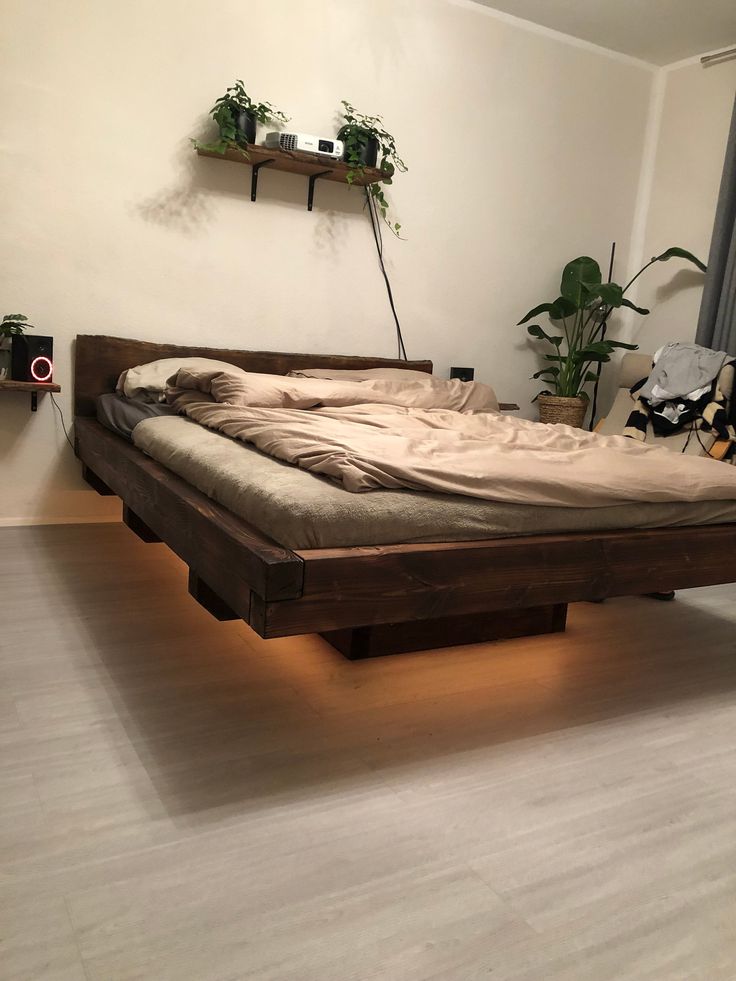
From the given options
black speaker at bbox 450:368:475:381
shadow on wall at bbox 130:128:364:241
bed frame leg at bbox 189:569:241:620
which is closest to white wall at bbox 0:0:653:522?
shadow on wall at bbox 130:128:364:241

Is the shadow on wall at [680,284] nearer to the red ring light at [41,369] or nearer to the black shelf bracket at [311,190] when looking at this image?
the black shelf bracket at [311,190]

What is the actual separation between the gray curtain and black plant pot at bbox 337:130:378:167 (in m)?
1.85

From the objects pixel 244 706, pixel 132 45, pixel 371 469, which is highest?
pixel 132 45

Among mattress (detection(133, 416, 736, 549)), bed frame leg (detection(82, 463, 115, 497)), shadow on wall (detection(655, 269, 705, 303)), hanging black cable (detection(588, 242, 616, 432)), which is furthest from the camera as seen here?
hanging black cable (detection(588, 242, 616, 432))

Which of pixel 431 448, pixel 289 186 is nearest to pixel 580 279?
pixel 289 186

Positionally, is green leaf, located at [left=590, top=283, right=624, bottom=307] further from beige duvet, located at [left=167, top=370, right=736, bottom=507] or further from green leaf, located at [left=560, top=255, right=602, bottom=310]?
beige duvet, located at [left=167, top=370, right=736, bottom=507]

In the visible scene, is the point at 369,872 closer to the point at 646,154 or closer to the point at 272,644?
the point at 272,644

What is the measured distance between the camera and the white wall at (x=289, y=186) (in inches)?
127

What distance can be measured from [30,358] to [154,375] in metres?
0.46

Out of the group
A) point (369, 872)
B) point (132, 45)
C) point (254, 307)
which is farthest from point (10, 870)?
point (132, 45)

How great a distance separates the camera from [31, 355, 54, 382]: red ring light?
123 inches

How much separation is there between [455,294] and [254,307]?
3.71 ft

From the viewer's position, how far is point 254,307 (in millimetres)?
Result: 3717

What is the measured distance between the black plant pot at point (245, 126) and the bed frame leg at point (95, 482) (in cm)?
149
